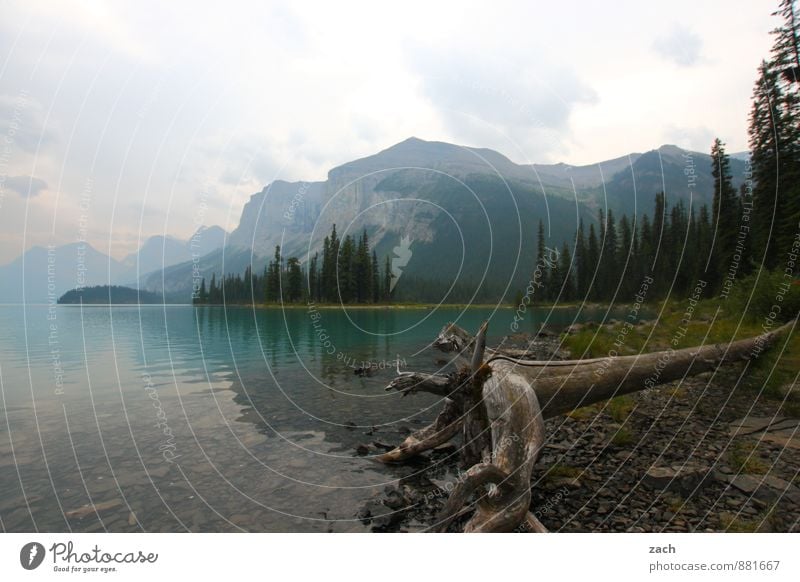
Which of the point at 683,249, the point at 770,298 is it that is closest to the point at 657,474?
the point at 770,298

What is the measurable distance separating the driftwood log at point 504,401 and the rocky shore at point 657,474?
73 centimetres

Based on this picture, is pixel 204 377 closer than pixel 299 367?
Yes

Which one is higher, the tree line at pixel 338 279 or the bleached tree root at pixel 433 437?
the tree line at pixel 338 279

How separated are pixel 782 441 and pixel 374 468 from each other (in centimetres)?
745

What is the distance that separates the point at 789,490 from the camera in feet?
17.5

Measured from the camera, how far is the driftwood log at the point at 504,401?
490 cm

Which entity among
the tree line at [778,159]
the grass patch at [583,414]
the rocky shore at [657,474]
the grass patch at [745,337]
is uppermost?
the tree line at [778,159]

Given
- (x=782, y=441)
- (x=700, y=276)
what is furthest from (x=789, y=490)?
(x=700, y=276)

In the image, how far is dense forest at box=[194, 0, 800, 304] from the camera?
12.6 metres

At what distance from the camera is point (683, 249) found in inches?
679

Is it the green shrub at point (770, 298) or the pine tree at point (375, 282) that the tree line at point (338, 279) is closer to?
the pine tree at point (375, 282)

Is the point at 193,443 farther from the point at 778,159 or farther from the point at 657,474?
the point at 778,159

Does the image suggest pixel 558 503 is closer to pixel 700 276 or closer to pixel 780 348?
pixel 780 348

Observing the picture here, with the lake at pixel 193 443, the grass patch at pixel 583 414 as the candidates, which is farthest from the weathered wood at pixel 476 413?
the grass patch at pixel 583 414
